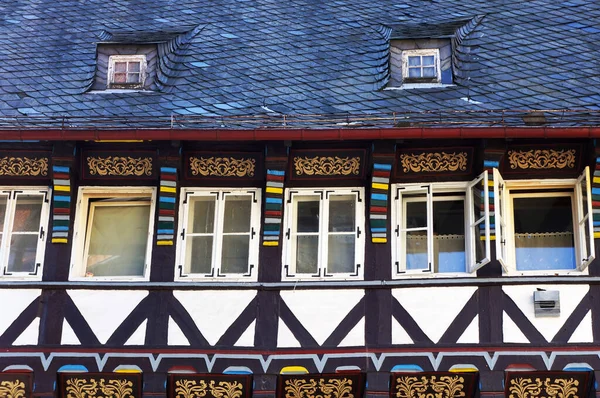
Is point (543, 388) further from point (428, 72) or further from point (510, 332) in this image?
point (428, 72)

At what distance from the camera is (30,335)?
47.7ft

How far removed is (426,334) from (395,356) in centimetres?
42

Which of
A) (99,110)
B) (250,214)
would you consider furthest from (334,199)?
(99,110)

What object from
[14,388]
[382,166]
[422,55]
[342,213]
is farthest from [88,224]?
[422,55]

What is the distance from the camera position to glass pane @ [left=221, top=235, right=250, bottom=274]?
14.8m

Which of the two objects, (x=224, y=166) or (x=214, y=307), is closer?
(x=214, y=307)

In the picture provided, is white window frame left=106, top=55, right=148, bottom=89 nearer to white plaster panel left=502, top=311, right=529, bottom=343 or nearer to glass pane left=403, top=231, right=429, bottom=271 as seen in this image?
glass pane left=403, top=231, right=429, bottom=271

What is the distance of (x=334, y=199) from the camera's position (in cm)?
1509

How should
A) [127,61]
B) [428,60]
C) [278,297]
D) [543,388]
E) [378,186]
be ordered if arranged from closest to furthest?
[543,388], [278,297], [378,186], [428,60], [127,61]

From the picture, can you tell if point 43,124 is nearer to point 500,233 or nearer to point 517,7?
point 500,233

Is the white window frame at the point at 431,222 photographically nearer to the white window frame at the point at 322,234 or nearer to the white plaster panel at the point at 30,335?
the white window frame at the point at 322,234

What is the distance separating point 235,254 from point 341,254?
1224 mm

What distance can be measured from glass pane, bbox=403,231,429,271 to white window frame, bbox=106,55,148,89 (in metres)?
4.23

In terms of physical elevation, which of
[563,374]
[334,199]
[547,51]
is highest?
[547,51]
